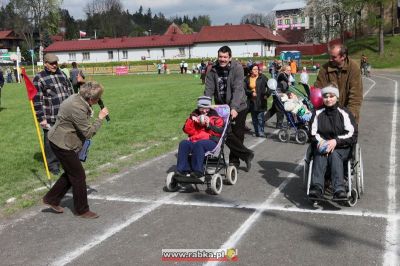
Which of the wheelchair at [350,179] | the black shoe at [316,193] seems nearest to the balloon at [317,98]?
the wheelchair at [350,179]

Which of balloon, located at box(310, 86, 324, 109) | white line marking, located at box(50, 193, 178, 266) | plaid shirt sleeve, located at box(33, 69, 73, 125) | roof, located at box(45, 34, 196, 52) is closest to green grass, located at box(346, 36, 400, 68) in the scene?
roof, located at box(45, 34, 196, 52)

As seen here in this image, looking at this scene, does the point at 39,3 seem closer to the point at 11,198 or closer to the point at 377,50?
the point at 377,50

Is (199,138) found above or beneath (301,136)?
above

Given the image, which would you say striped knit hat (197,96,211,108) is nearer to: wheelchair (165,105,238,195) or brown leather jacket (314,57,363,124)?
wheelchair (165,105,238,195)

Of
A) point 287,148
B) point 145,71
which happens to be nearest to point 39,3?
point 145,71

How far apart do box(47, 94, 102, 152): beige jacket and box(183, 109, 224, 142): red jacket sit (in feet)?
5.34

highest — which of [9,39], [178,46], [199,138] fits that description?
[9,39]

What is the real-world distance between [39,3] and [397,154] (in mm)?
90167

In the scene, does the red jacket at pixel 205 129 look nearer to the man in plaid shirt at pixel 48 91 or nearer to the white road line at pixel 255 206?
the white road line at pixel 255 206

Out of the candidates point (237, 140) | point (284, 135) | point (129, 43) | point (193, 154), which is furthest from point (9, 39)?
point (193, 154)

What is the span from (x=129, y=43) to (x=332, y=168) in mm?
83571

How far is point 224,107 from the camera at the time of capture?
23.6 feet

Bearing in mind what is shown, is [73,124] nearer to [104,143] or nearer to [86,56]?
[104,143]

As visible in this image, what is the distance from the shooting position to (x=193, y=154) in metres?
6.56
